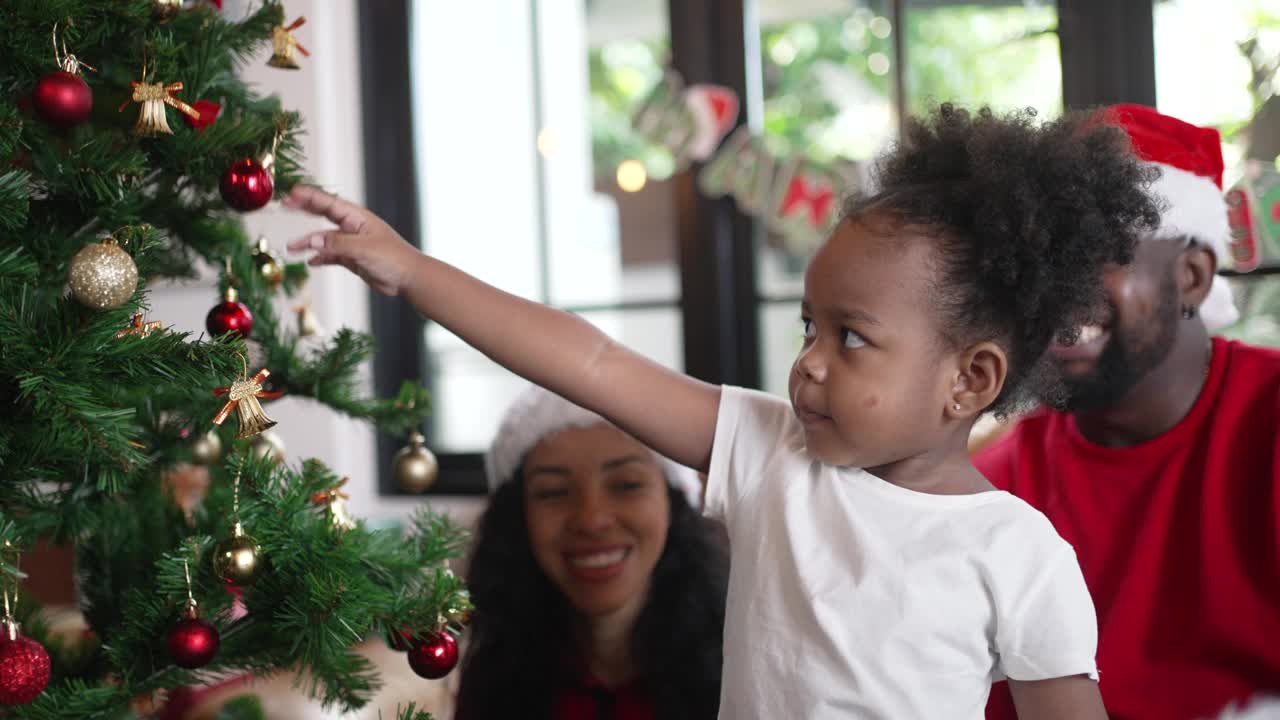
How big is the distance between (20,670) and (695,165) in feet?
6.31

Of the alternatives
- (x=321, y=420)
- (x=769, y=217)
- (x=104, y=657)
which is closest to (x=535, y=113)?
(x=769, y=217)

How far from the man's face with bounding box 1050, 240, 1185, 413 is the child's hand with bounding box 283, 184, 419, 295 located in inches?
28.4

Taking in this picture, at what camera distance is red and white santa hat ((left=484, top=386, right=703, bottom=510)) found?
4.24 feet

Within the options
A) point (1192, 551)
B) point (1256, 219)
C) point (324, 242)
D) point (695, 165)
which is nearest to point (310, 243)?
point (324, 242)

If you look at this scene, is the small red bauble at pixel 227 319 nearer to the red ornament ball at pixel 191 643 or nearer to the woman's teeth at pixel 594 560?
the red ornament ball at pixel 191 643

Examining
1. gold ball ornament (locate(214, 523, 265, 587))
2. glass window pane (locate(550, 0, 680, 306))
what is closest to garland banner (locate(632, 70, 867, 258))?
glass window pane (locate(550, 0, 680, 306))

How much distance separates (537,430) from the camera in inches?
51.6

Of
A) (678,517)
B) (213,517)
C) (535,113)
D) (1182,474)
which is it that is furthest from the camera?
(535,113)

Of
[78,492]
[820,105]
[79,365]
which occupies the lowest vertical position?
[78,492]

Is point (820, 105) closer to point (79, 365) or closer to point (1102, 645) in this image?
point (1102, 645)

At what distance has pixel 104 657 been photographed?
944mm

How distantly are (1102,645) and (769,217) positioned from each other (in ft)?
4.34

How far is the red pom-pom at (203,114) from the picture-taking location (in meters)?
0.89

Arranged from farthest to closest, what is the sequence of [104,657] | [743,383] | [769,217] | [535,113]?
[535,113] → [743,383] → [769,217] → [104,657]
